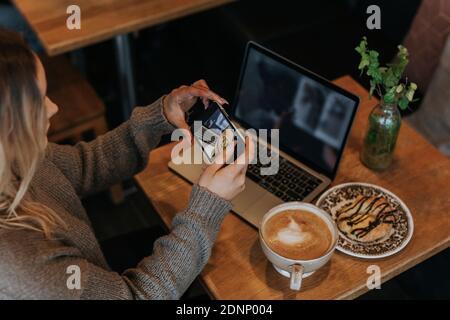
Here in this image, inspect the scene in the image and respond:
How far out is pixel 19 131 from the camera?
83 cm

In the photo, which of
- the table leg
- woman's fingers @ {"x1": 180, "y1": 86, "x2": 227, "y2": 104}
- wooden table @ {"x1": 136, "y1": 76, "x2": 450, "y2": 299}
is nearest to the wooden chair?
the table leg

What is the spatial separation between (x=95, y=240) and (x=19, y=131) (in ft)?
0.97

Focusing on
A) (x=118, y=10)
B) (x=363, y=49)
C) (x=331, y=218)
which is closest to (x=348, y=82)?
(x=363, y=49)

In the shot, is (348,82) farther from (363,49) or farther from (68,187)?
(68,187)

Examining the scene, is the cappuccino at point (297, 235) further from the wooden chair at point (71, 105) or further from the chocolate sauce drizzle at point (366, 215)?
the wooden chair at point (71, 105)

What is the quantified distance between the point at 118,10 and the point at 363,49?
2.75ft

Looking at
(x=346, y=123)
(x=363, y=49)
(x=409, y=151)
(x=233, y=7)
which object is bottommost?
(x=233, y=7)

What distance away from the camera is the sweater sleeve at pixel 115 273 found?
84 centimetres

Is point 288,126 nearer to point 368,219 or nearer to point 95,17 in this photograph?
point 368,219

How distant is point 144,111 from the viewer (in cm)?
118

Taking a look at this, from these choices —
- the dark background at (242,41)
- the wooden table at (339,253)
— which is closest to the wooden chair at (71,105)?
the dark background at (242,41)

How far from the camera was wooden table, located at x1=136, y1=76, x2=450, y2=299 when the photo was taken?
1016 millimetres

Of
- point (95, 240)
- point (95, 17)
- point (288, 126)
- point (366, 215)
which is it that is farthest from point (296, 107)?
point (95, 17)

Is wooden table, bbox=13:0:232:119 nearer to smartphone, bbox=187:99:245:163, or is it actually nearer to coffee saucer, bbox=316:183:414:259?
smartphone, bbox=187:99:245:163
